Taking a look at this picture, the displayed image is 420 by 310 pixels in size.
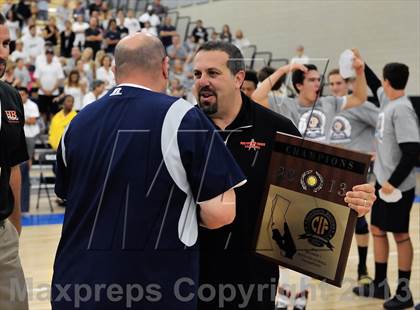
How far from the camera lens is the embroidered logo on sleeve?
3162 millimetres

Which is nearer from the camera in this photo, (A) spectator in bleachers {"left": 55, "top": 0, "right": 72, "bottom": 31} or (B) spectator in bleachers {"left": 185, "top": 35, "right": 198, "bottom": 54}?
(B) spectator in bleachers {"left": 185, "top": 35, "right": 198, "bottom": 54}

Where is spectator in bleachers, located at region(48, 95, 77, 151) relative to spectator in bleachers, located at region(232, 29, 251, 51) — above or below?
below

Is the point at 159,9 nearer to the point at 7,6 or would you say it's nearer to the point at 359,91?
the point at 7,6

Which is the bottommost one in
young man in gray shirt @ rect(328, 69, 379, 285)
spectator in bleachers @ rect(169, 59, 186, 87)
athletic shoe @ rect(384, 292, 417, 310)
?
athletic shoe @ rect(384, 292, 417, 310)

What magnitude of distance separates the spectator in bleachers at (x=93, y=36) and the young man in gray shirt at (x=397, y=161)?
1117cm

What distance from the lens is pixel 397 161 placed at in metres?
5.36

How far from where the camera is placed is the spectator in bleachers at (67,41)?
1538 centimetres

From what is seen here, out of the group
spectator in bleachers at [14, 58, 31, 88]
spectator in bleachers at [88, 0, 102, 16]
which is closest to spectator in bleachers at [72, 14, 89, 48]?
spectator in bleachers at [88, 0, 102, 16]

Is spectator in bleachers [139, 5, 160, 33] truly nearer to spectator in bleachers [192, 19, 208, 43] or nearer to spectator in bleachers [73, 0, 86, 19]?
spectator in bleachers [192, 19, 208, 43]

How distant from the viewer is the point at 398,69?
5.09 metres

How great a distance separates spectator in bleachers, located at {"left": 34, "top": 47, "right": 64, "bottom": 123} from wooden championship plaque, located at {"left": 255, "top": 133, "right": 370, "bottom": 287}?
10.7 meters

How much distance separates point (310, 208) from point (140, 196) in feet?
2.79

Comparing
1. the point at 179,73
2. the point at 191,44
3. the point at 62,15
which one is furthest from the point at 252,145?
the point at 62,15

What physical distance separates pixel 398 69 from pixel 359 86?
70 cm
